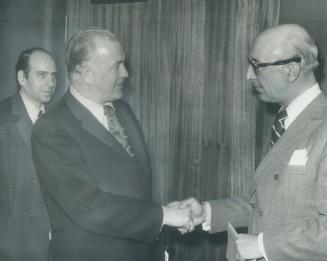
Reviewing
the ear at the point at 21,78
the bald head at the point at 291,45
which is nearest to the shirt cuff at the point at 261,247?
the bald head at the point at 291,45

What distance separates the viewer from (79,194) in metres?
1.97

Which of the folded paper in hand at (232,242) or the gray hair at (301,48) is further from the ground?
the gray hair at (301,48)

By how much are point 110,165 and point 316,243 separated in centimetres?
95

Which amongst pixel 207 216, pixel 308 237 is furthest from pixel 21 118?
pixel 308 237

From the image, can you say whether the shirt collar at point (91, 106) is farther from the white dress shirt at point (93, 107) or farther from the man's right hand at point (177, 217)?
the man's right hand at point (177, 217)

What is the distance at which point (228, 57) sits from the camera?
246cm

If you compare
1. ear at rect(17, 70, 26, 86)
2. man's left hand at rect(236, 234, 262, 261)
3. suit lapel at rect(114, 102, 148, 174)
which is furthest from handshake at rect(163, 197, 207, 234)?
ear at rect(17, 70, 26, 86)

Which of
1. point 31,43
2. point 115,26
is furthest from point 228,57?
point 31,43

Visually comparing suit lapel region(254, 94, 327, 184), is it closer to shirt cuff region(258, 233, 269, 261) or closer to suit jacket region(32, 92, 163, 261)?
shirt cuff region(258, 233, 269, 261)

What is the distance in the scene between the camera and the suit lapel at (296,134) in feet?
5.88

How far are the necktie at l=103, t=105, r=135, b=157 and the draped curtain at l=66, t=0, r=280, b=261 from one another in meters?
0.41

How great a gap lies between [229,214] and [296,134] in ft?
2.24

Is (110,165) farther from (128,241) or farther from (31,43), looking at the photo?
(31,43)

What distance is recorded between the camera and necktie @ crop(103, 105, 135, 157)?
2.17 meters
